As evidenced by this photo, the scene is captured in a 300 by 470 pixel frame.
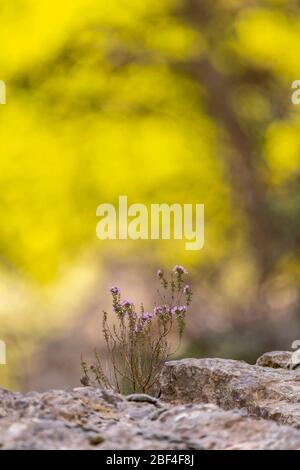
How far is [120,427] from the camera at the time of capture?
88.3 inches

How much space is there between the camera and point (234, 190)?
8.37m

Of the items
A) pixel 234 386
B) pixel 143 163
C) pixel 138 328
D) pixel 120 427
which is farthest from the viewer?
pixel 143 163

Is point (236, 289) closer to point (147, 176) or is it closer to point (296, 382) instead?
point (147, 176)

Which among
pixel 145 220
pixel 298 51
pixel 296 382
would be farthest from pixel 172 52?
pixel 296 382

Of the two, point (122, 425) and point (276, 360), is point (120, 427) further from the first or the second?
point (276, 360)

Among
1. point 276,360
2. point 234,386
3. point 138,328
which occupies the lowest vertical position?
point 234,386

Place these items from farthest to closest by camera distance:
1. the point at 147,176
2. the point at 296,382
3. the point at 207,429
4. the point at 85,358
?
1. the point at 147,176
2. the point at 85,358
3. the point at 296,382
4. the point at 207,429

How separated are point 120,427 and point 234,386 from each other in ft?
7.72

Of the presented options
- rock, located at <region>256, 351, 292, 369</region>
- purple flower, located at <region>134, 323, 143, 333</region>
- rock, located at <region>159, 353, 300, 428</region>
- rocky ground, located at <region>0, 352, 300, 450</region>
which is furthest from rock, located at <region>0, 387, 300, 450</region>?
rock, located at <region>256, 351, 292, 369</region>

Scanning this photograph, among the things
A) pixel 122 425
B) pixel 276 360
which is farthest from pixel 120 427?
pixel 276 360

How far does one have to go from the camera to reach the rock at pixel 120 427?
81.3 inches

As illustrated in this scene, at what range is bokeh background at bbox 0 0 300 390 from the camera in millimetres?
7926

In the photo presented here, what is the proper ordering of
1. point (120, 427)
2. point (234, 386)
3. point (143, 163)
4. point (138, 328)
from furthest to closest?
point (143, 163) < point (138, 328) < point (234, 386) < point (120, 427)

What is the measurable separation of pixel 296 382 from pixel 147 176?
388 centimetres
